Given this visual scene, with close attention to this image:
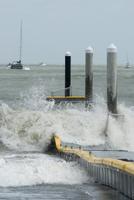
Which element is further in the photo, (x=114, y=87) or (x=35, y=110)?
(x=35, y=110)

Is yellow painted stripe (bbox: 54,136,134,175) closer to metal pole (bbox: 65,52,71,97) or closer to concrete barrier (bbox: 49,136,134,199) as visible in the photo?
concrete barrier (bbox: 49,136,134,199)

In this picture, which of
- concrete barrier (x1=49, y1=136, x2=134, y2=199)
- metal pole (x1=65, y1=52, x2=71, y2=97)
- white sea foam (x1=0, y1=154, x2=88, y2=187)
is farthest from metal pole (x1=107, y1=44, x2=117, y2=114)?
white sea foam (x1=0, y1=154, x2=88, y2=187)

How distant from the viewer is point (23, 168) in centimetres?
1516

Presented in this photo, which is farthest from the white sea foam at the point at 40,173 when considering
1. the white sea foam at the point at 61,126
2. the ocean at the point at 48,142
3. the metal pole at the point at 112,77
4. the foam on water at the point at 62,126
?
the metal pole at the point at 112,77

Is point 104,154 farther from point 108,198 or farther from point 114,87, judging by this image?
point 114,87

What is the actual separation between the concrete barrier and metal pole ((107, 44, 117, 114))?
8167mm

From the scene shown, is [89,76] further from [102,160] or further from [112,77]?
[102,160]

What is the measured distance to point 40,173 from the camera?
14797mm

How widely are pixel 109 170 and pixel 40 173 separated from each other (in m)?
2.06

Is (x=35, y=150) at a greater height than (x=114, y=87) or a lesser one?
lesser

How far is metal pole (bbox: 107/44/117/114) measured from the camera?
2505cm

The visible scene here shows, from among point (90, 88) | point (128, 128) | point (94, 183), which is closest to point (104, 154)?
point (94, 183)

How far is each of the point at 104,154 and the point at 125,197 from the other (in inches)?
155

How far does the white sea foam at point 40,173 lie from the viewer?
14.3 meters
